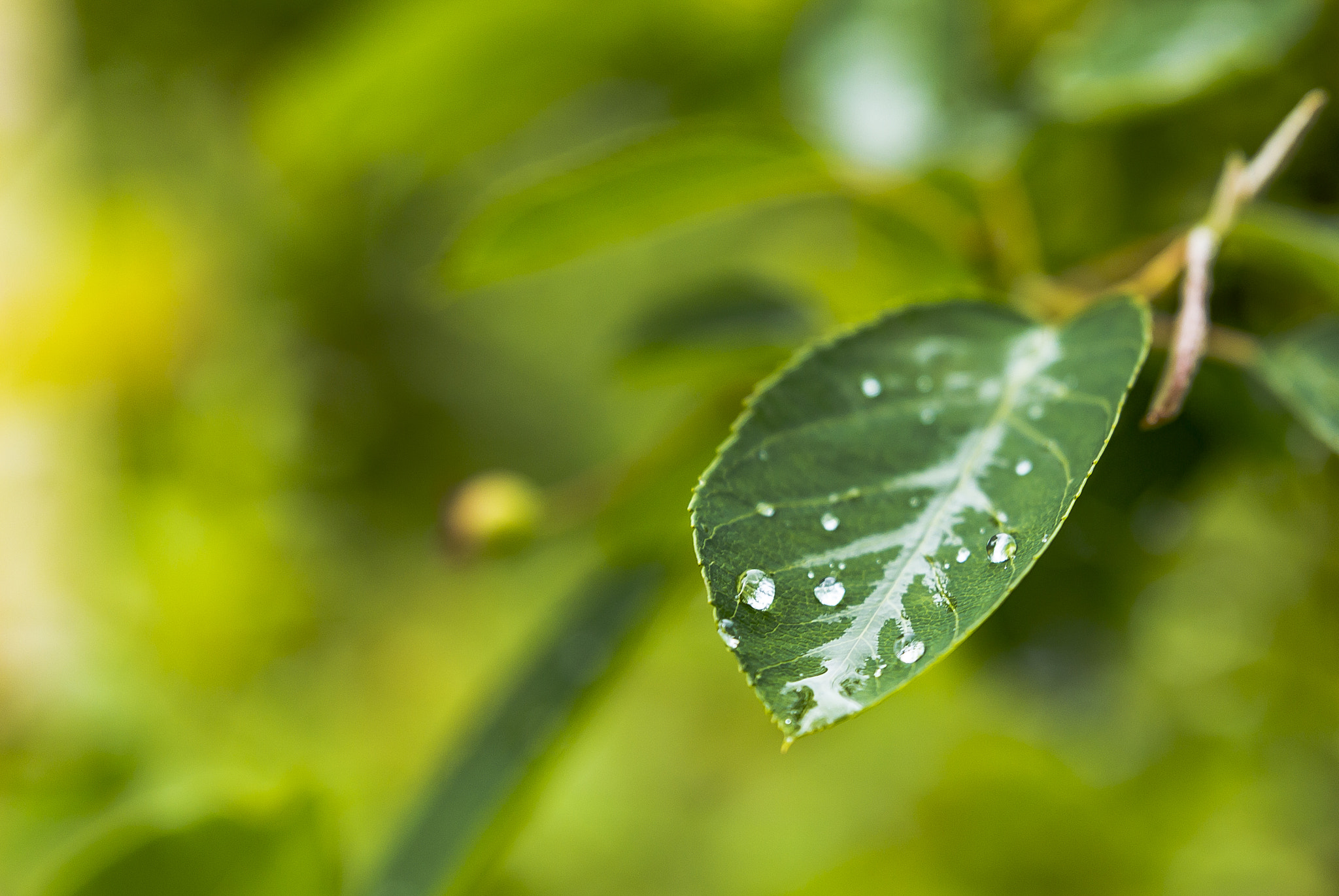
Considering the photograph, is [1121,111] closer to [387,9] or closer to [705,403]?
[705,403]

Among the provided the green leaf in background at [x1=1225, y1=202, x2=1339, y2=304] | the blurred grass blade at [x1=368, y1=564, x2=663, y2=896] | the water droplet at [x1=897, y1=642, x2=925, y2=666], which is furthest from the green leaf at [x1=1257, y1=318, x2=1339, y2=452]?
the blurred grass blade at [x1=368, y1=564, x2=663, y2=896]

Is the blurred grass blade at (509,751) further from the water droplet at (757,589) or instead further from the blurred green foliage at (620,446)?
the water droplet at (757,589)

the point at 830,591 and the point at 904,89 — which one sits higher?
the point at 904,89

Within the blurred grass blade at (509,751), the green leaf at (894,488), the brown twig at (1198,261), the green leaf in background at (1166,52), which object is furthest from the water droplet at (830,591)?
the green leaf in background at (1166,52)

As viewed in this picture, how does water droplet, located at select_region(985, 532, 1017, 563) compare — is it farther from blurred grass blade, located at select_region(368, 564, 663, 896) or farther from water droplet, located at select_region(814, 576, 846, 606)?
blurred grass blade, located at select_region(368, 564, 663, 896)

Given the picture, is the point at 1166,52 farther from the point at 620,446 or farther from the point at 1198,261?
the point at 620,446

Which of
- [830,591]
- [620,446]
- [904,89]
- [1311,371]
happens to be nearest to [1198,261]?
[1311,371]

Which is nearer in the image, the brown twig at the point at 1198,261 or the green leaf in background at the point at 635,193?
the brown twig at the point at 1198,261
